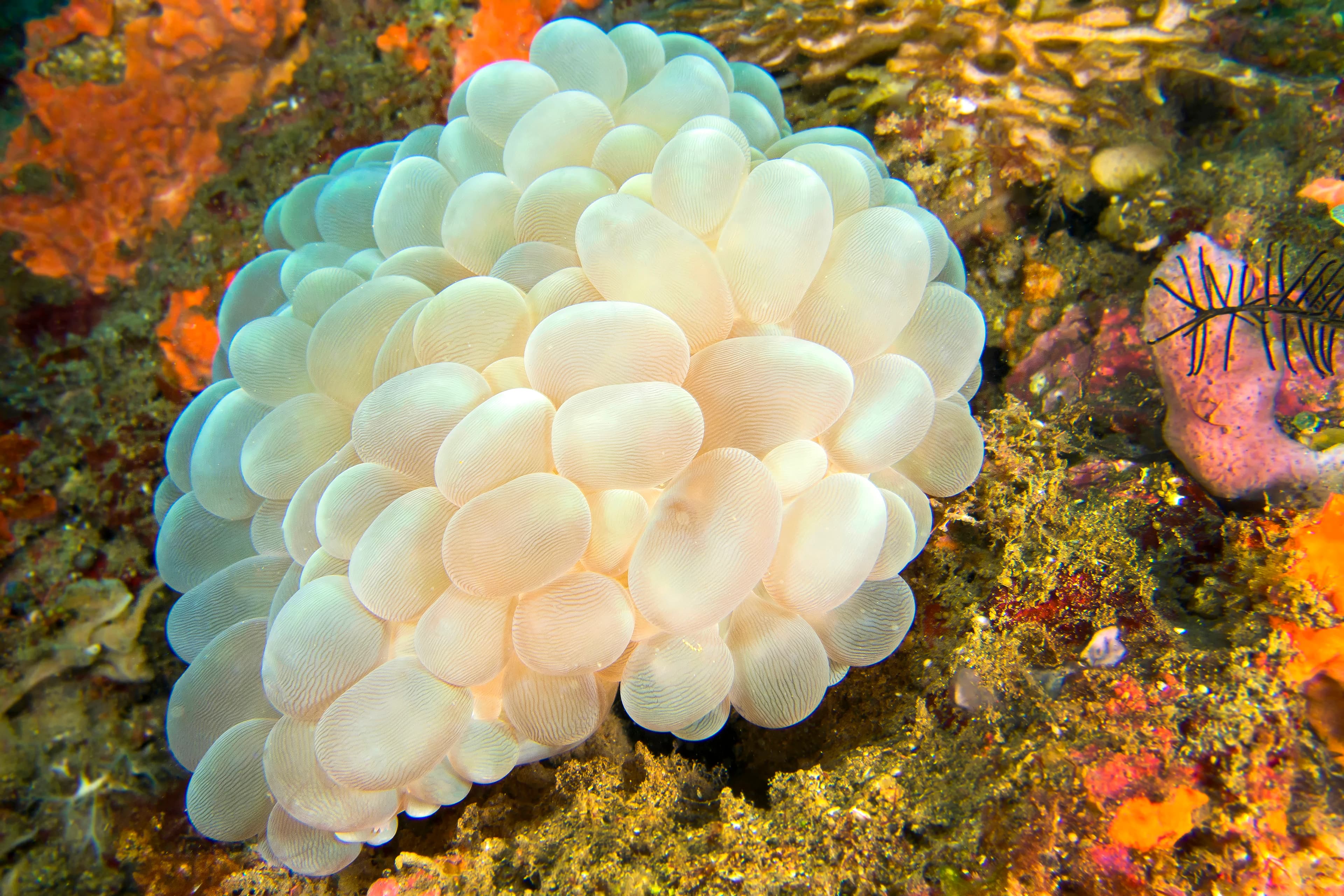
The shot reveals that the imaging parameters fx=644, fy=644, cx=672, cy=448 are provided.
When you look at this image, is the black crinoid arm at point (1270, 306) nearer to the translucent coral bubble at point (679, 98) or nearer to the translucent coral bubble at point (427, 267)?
the translucent coral bubble at point (679, 98)

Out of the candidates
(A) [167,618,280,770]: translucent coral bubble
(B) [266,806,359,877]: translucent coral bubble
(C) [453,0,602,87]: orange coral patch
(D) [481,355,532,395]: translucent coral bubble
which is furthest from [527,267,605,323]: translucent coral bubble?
(C) [453,0,602,87]: orange coral patch

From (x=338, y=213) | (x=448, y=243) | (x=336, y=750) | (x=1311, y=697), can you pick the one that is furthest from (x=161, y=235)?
(x=1311, y=697)

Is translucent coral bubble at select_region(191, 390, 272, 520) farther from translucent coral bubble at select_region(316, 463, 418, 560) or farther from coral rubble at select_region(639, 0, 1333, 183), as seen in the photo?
coral rubble at select_region(639, 0, 1333, 183)

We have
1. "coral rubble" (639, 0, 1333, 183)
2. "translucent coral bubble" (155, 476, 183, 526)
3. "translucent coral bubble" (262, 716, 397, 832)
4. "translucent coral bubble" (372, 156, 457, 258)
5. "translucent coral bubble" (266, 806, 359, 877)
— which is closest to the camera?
"translucent coral bubble" (262, 716, 397, 832)

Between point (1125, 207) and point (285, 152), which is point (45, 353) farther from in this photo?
point (1125, 207)

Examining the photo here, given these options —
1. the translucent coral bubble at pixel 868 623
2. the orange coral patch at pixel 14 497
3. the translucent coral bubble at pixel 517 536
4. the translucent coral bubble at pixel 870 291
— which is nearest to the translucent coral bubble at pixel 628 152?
the translucent coral bubble at pixel 870 291
